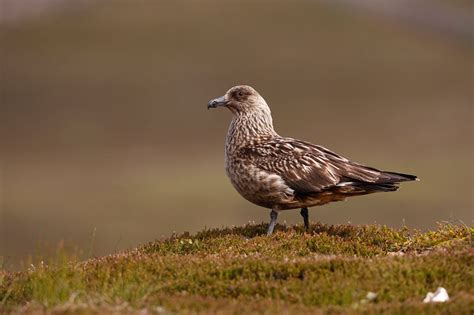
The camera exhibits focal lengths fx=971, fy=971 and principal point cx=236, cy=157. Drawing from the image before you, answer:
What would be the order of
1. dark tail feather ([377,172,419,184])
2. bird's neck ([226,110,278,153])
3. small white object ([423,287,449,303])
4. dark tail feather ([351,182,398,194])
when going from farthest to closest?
1. bird's neck ([226,110,278,153])
2. dark tail feather ([351,182,398,194])
3. dark tail feather ([377,172,419,184])
4. small white object ([423,287,449,303])

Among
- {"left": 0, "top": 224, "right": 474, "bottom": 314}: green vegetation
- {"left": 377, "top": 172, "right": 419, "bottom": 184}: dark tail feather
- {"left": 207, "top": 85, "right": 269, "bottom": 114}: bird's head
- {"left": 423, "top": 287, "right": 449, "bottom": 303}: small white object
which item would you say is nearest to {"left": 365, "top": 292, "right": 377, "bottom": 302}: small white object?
{"left": 0, "top": 224, "right": 474, "bottom": 314}: green vegetation

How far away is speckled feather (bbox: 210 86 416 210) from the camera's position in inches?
546

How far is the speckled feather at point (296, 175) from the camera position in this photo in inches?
546

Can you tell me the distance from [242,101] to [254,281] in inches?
219

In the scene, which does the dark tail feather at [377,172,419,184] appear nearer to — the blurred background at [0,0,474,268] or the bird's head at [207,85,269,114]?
the bird's head at [207,85,269,114]

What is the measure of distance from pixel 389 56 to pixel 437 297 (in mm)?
117375

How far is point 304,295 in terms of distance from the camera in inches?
401

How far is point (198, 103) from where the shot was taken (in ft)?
364

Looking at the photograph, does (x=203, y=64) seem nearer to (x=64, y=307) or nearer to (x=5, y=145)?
(x=5, y=145)

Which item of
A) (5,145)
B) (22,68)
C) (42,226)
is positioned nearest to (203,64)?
(22,68)

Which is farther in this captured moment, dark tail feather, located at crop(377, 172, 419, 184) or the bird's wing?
the bird's wing

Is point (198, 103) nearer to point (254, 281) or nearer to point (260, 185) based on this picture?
point (260, 185)

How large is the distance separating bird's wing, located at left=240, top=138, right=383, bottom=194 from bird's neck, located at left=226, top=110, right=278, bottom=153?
31 centimetres

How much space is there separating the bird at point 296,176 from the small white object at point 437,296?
3.50m
